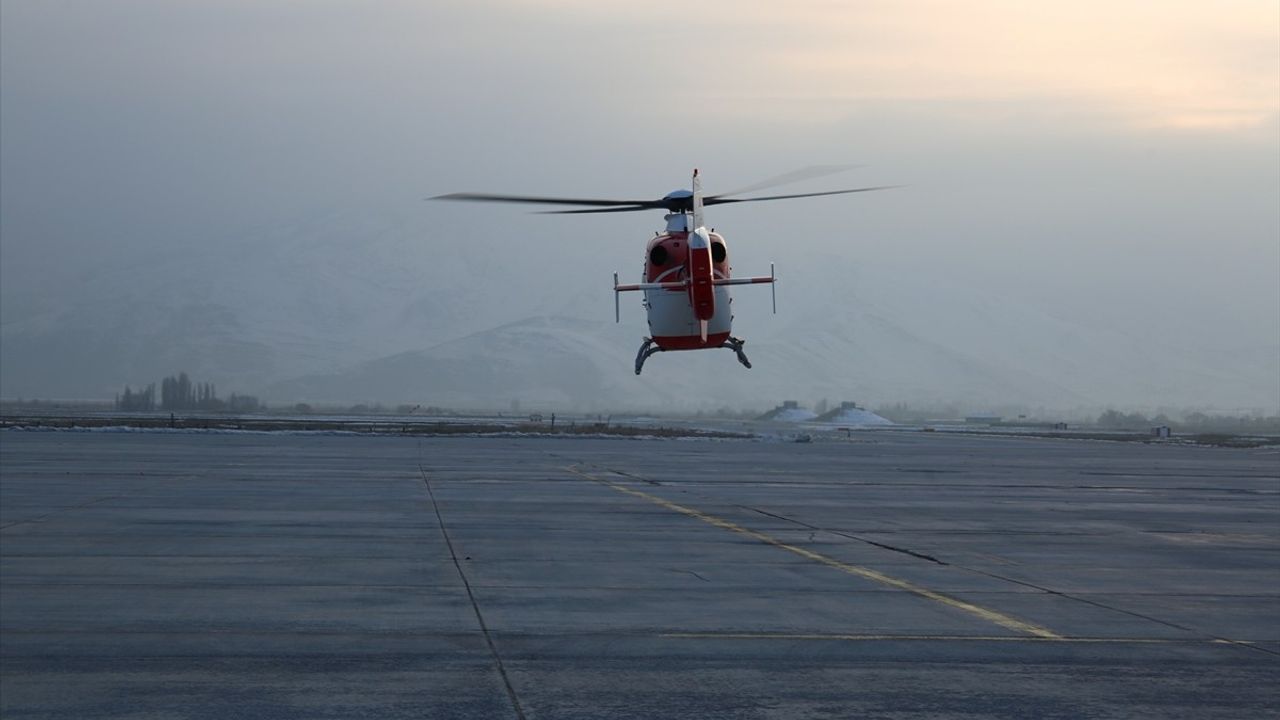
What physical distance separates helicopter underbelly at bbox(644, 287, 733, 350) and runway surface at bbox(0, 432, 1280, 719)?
418 inches

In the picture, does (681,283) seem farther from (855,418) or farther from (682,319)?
(855,418)

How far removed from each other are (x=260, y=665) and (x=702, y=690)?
3.84 metres

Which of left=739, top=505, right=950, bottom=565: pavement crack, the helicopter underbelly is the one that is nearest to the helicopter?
the helicopter underbelly

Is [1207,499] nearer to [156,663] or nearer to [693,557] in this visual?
[693,557]

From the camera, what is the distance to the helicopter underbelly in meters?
43.0

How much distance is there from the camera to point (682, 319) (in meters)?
43.2

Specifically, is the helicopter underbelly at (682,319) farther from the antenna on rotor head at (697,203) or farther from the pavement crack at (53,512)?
the pavement crack at (53,512)

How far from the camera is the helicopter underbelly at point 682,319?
43.0m

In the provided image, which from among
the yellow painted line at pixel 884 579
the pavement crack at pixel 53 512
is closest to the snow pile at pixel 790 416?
the yellow painted line at pixel 884 579

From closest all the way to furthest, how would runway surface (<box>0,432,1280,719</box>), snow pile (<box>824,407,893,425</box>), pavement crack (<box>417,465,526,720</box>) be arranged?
pavement crack (<box>417,465,526,720</box>) → runway surface (<box>0,432,1280,719</box>) → snow pile (<box>824,407,893,425</box>)

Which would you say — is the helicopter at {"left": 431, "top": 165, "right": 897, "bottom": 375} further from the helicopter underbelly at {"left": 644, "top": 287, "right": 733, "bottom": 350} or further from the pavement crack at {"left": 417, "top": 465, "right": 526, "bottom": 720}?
the pavement crack at {"left": 417, "top": 465, "right": 526, "bottom": 720}

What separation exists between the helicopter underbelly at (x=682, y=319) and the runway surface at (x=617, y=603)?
10.6 meters

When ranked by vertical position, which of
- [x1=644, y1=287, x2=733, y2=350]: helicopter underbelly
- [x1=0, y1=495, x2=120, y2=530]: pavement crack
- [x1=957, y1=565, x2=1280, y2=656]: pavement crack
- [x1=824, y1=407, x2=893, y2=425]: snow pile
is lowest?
[x1=957, y1=565, x2=1280, y2=656]: pavement crack

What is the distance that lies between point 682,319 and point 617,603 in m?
28.7
